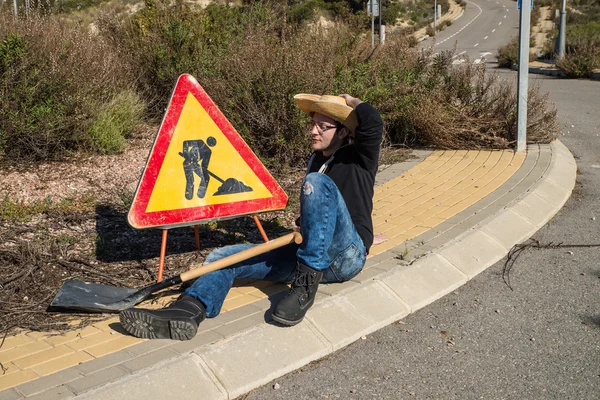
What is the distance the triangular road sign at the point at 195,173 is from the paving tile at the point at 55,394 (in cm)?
123

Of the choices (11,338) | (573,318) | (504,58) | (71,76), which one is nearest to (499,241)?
(573,318)

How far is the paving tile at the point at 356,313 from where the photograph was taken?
13.8ft

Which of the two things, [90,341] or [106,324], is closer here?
[90,341]

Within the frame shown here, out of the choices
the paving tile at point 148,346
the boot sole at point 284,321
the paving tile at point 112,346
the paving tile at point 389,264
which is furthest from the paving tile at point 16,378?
the paving tile at point 389,264

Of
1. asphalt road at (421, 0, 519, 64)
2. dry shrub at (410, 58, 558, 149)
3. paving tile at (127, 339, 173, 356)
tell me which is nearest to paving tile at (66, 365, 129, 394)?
paving tile at (127, 339, 173, 356)

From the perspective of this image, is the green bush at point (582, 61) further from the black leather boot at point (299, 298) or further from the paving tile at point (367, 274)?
the black leather boot at point (299, 298)

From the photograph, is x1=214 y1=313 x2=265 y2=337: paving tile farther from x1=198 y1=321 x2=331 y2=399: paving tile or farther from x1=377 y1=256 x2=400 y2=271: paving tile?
x1=377 y1=256 x2=400 y2=271: paving tile

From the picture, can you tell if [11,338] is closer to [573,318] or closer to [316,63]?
[573,318]

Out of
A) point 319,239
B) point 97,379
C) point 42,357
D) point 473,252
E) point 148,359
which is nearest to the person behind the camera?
point 97,379

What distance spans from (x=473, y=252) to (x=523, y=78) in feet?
12.6

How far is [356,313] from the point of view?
442 cm

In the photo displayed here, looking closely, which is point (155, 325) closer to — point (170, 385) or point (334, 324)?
point (170, 385)

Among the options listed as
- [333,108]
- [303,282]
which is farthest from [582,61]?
[303,282]

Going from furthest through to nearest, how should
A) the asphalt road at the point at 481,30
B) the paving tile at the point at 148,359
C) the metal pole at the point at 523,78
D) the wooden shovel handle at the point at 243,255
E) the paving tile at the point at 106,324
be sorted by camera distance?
the asphalt road at the point at 481,30 < the metal pole at the point at 523,78 < the wooden shovel handle at the point at 243,255 < the paving tile at the point at 106,324 < the paving tile at the point at 148,359
